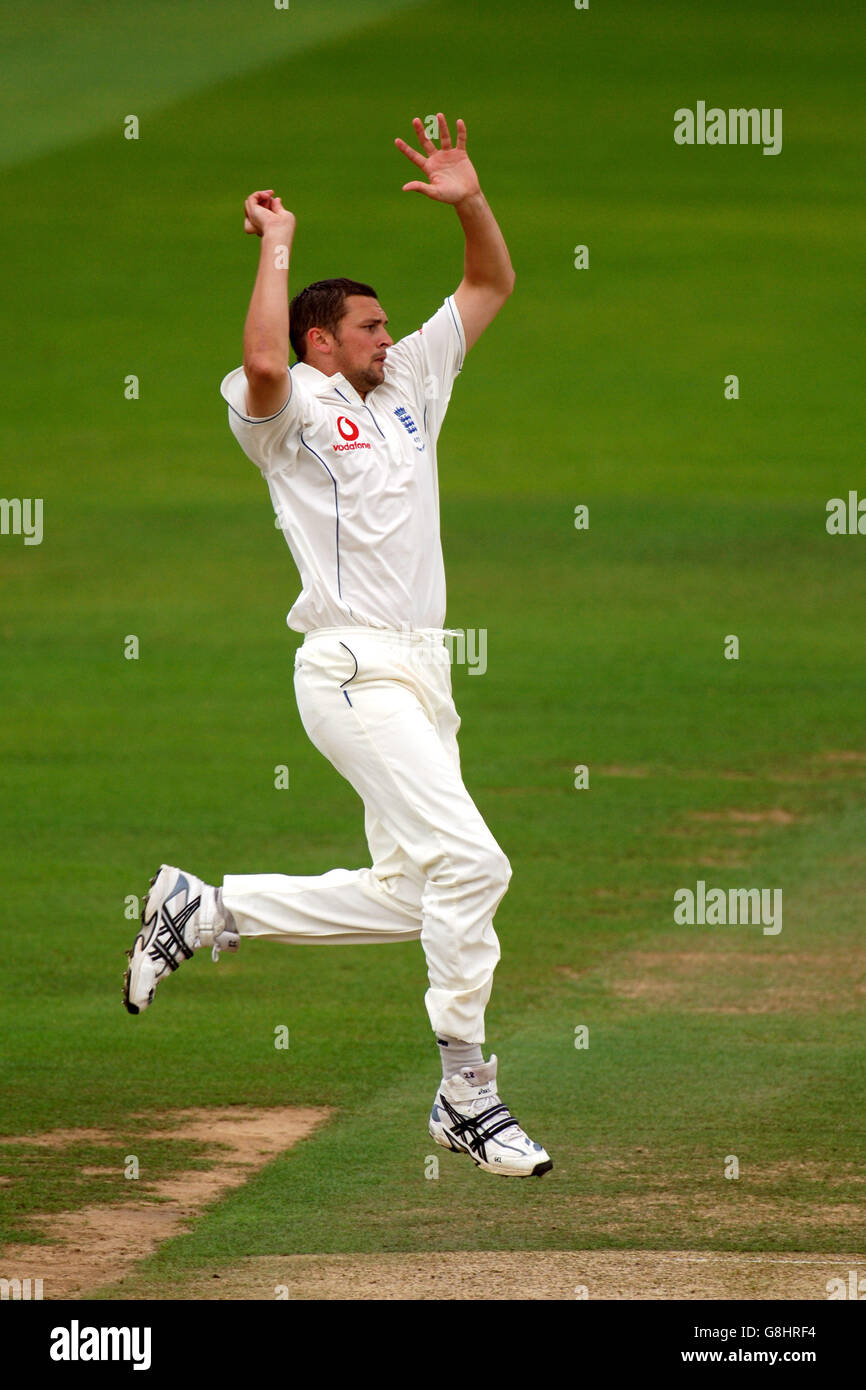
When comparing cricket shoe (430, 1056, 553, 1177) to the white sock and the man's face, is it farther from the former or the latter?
the man's face

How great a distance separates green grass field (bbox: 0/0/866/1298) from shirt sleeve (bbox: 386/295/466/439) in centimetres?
268

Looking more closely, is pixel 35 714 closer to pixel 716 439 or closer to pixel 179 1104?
pixel 179 1104

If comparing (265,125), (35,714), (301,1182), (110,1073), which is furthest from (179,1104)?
(265,125)

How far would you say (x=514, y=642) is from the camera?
17.7 m

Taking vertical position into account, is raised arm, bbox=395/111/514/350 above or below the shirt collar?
above

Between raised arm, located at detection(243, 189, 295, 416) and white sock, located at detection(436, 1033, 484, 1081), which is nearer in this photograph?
raised arm, located at detection(243, 189, 295, 416)

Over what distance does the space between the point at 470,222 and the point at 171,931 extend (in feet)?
8.16

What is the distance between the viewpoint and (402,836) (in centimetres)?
628

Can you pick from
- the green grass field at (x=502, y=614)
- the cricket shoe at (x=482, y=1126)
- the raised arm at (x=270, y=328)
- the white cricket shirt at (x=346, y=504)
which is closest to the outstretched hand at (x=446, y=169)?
the raised arm at (x=270, y=328)

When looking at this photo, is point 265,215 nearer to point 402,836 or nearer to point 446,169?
point 446,169

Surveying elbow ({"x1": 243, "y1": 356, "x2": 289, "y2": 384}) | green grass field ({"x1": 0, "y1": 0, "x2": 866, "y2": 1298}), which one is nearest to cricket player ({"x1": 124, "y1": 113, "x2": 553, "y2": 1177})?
elbow ({"x1": 243, "y1": 356, "x2": 289, "y2": 384})

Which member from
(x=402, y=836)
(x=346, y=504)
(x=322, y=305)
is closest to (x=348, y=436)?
(x=346, y=504)

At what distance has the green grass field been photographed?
316 inches

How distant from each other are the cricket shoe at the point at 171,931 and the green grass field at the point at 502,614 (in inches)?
34.5
